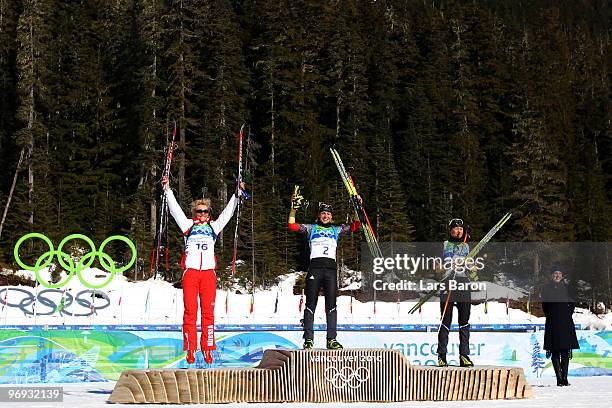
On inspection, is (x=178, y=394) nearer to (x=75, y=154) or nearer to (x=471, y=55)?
(x=75, y=154)

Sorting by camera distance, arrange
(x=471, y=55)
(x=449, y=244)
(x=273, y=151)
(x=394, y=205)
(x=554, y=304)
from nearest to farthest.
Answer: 1. (x=449, y=244)
2. (x=554, y=304)
3. (x=394, y=205)
4. (x=273, y=151)
5. (x=471, y=55)

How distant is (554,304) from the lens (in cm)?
1220

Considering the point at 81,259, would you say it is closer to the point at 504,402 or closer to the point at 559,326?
the point at 559,326

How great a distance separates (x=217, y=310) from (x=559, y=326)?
71.7ft

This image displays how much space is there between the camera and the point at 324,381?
9195 millimetres

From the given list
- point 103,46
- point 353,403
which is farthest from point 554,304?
point 103,46

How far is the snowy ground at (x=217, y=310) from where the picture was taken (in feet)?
90.7

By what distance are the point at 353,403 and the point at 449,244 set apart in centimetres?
268

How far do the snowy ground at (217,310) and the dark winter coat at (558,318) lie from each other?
48.6 ft

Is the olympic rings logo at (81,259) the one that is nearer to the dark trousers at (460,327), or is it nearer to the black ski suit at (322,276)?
the black ski suit at (322,276)

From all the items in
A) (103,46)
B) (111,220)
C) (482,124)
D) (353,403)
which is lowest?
(353,403)

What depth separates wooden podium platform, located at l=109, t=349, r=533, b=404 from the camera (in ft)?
29.0

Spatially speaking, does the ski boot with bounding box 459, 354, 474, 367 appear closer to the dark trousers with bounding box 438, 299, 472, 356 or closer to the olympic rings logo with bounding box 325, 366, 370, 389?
the dark trousers with bounding box 438, 299, 472, 356

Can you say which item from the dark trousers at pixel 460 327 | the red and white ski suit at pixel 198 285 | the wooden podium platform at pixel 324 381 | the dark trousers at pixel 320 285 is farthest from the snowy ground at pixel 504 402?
the dark trousers at pixel 320 285
